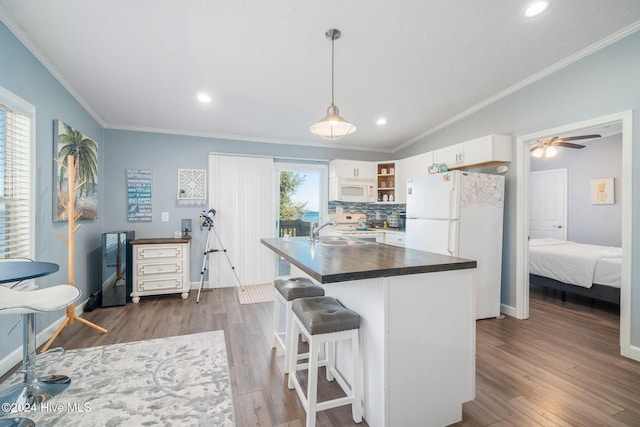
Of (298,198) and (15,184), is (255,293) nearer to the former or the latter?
(298,198)

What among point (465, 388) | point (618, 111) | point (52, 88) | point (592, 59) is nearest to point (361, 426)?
point (465, 388)

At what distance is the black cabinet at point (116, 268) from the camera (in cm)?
349

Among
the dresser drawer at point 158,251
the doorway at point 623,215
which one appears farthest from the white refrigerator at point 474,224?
the dresser drawer at point 158,251

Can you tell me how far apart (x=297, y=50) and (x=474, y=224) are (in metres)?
2.60

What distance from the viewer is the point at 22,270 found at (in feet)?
5.45

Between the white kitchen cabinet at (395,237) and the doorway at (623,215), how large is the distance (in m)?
1.51

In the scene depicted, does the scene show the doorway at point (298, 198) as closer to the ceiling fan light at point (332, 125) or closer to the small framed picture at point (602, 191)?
the ceiling fan light at point (332, 125)

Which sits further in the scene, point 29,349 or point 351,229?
point 351,229

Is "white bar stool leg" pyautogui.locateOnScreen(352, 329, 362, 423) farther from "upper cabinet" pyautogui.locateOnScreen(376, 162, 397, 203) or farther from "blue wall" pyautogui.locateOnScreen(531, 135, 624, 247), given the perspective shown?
"blue wall" pyautogui.locateOnScreen(531, 135, 624, 247)

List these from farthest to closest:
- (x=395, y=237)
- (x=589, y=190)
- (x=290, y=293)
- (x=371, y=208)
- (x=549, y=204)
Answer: (x=549, y=204) < (x=371, y=208) < (x=589, y=190) < (x=395, y=237) < (x=290, y=293)

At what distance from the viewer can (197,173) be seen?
441 cm

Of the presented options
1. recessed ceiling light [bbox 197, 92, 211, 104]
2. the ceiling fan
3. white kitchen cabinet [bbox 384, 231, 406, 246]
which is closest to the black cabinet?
recessed ceiling light [bbox 197, 92, 211, 104]

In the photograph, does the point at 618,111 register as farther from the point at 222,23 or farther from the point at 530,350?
the point at 222,23

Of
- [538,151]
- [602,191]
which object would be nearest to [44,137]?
[538,151]
